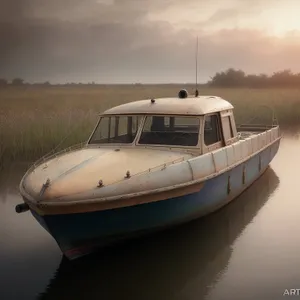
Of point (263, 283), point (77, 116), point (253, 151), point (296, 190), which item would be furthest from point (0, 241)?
point (77, 116)

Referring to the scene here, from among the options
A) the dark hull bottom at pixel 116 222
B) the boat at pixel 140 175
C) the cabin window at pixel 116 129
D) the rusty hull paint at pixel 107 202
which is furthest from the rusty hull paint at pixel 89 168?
the cabin window at pixel 116 129

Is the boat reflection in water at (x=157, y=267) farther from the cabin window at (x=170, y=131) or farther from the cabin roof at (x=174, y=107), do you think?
the cabin roof at (x=174, y=107)

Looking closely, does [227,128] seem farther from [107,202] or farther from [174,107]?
[107,202]

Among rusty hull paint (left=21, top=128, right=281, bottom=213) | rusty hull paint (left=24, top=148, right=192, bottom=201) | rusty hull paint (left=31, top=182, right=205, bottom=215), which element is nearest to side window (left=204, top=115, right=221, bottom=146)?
rusty hull paint (left=21, top=128, right=281, bottom=213)

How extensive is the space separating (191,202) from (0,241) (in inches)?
109

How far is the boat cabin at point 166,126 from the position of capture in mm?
6848

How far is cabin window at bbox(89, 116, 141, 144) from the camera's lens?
7113 millimetres

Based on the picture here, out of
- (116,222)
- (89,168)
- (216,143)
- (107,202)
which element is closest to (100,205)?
(107,202)

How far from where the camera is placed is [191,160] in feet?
19.6

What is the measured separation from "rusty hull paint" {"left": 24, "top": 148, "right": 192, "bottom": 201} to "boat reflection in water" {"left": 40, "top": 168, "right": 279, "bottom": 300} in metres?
1.06

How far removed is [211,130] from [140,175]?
241 centimetres

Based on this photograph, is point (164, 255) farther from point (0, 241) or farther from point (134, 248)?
point (0, 241)

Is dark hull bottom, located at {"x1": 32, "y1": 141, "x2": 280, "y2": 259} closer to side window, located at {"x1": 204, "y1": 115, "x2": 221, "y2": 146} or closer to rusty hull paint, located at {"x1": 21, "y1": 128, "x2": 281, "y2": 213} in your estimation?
rusty hull paint, located at {"x1": 21, "y1": 128, "x2": 281, "y2": 213}

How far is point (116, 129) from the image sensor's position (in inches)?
288
